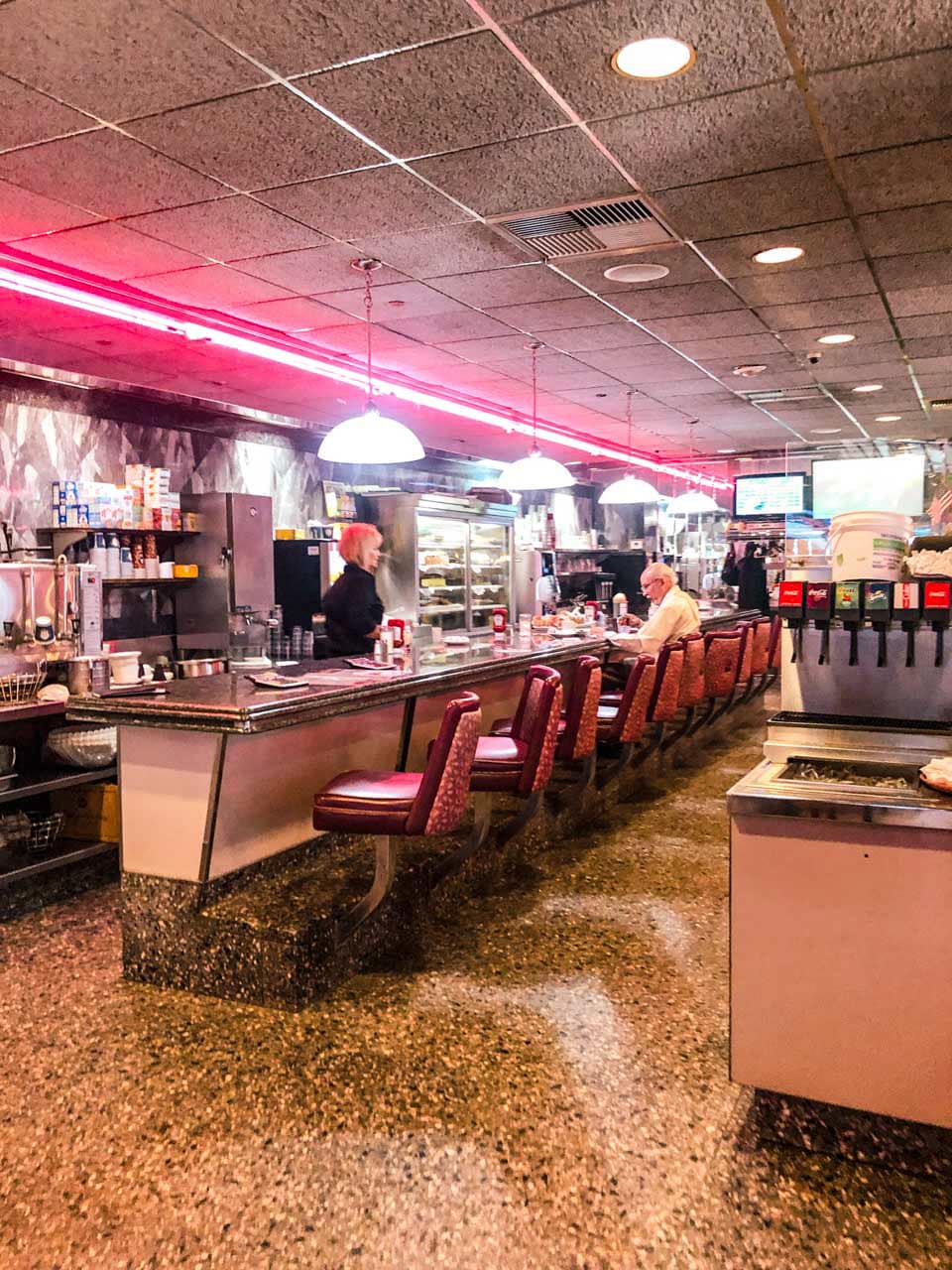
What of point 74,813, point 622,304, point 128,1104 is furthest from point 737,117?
point 74,813

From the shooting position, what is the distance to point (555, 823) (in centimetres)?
530

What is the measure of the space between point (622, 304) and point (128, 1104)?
4.68 m

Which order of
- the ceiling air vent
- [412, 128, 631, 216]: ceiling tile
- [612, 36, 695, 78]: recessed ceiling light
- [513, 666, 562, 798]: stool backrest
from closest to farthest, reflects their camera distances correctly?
[612, 36, 695, 78]: recessed ceiling light < [412, 128, 631, 216]: ceiling tile < [513, 666, 562, 798]: stool backrest < the ceiling air vent

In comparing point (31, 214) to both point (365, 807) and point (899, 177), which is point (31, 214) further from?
point (899, 177)

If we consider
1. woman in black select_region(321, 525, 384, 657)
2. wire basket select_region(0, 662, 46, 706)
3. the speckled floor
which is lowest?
the speckled floor

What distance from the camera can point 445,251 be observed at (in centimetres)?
Result: 466

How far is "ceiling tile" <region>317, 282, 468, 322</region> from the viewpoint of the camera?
5275 mm

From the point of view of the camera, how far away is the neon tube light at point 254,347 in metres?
4.78

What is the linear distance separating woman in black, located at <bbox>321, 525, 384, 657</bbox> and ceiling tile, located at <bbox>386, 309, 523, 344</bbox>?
1.26 metres

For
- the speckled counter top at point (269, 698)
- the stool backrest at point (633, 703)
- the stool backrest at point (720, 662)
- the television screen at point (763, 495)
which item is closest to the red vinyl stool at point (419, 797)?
the speckled counter top at point (269, 698)

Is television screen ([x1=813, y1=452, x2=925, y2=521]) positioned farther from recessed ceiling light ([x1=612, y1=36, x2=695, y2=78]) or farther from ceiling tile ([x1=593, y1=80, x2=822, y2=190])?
recessed ceiling light ([x1=612, y1=36, x2=695, y2=78])

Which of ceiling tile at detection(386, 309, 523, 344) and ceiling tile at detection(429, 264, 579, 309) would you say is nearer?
ceiling tile at detection(429, 264, 579, 309)

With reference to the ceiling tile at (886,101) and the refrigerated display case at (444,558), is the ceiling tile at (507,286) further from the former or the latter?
the refrigerated display case at (444,558)

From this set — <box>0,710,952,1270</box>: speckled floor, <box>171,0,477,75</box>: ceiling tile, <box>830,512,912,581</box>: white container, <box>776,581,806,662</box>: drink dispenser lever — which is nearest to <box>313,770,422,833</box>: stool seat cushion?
<box>0,710,952,1270</box>: speckled floor
